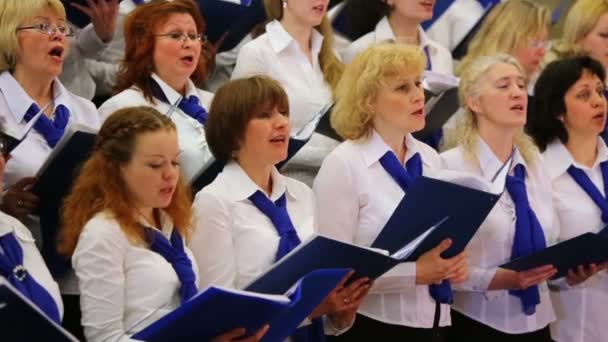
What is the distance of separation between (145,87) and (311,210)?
825mm

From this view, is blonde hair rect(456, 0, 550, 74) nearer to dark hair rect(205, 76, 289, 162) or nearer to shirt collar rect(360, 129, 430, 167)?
shirt collar rect(360, 129, 430, 167)

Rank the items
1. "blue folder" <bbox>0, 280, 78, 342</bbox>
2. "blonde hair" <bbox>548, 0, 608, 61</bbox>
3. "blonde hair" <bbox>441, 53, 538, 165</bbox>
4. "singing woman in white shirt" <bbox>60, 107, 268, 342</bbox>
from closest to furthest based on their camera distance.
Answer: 1. "blue folder" <bbox>0, 280, 78, 342</bbox>
2. "singing woman in white shirt" <bbox>60, 107, 268, 342</bbox>
3. "blonde hair" <bbox>441, 53, 538, 165</bbox>
4. "blonde hair" <bbox>548, 0, 608, 61</bbox>

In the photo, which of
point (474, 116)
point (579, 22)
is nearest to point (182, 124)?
point (474, 116)

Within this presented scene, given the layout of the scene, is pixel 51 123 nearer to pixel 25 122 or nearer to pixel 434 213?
pixel 25 122

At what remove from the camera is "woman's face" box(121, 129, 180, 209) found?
3484 mm

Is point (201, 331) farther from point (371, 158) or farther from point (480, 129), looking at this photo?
point (480, 129)

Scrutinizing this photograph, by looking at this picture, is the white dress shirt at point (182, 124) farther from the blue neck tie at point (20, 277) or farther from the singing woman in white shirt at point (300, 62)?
the blue neck tie at point (20, 277)

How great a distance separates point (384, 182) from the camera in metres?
4.20

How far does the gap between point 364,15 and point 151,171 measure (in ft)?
7.82

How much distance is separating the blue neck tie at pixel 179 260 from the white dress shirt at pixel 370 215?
72cm

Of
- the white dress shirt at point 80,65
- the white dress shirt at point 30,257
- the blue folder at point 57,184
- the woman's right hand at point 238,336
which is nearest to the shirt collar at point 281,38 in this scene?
the white dress shirt at point 80,65

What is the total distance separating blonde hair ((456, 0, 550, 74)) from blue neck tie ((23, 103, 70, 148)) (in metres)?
1.92

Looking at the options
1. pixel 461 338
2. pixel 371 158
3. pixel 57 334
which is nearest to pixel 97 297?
pixel 57 334

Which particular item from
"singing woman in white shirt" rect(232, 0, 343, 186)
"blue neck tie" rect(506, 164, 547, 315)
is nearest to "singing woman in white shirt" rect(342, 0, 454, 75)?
"singing woman in white shirt" rect(232, 0, 343, 186)
